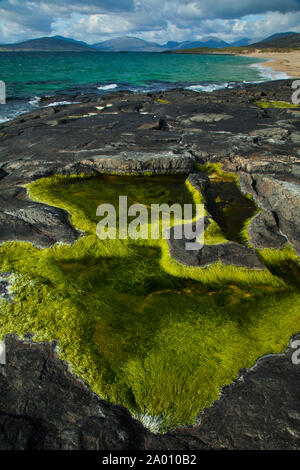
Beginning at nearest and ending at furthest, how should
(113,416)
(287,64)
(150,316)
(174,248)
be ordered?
(113,416), (150,316), (174,248), (287,64)

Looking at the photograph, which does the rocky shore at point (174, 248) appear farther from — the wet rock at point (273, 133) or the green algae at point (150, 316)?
the green algae at point (150, 316)

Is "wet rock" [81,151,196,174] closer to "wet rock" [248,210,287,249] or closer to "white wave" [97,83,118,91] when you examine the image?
"wet rock" [248,210,287,249]

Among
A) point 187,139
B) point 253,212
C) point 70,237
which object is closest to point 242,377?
point 70,237

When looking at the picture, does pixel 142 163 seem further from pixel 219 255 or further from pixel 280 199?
pixel 219 255


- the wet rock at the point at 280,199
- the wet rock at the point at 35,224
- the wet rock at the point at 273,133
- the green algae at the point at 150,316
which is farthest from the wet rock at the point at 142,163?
the wet rock at the point at 273,133

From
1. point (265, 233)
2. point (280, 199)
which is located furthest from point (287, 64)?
point (265, 233)

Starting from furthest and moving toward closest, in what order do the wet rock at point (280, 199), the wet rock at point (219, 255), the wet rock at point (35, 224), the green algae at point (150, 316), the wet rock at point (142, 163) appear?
the wet rock at point (142, 163) → the wet rock at point (280, 199) → the wet rock at point (35, 224) → the wet rock at point (219, 255) → the green algae at point (150, 316)
